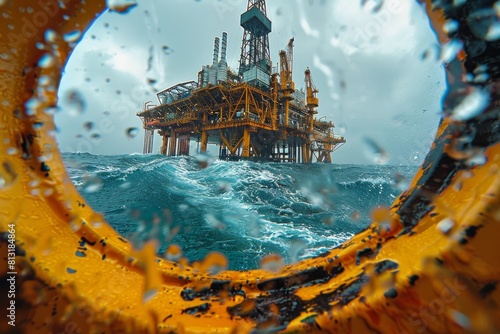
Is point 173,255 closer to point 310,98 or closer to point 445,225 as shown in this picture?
point 445,225

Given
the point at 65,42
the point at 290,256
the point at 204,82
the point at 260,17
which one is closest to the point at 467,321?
the point at 65,42

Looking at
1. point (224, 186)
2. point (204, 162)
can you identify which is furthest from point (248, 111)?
point (224, 186)

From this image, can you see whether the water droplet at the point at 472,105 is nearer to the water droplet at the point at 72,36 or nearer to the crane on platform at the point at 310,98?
the water droplet at the point at 72,36

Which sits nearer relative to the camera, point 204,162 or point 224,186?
point 224,186

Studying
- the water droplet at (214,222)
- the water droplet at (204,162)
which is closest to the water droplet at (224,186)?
the water droplet at (214,222)

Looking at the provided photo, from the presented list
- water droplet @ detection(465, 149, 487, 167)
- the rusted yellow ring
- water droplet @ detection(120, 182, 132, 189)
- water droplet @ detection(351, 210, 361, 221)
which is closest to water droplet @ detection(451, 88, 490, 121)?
the rusted yellow ring
